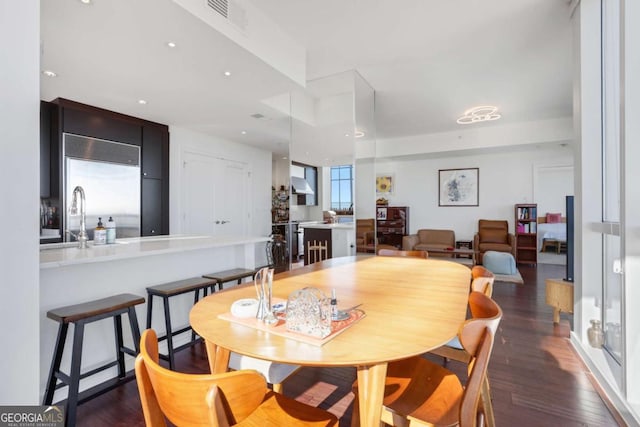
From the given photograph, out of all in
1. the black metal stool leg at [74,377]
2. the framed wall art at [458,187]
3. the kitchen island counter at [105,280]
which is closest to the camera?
the black metal stool leg at [74,377]

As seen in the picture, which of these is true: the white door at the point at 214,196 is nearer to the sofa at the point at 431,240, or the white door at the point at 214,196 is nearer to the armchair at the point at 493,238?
the sofa at the point at 431,240

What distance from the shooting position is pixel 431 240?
7531mm

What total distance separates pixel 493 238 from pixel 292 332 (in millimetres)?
7056

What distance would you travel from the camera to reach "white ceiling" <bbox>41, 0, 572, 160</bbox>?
233cm

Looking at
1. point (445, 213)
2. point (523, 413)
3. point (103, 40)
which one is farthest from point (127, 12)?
point (445, 213)

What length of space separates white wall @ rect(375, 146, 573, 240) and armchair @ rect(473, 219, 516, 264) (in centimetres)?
24

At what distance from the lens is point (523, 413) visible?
183 cm

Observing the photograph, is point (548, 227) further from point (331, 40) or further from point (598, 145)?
point (331, 40)

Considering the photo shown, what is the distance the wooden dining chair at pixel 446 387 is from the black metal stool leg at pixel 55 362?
1.65 m

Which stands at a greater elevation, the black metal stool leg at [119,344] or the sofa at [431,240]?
the sofa at [431,240]

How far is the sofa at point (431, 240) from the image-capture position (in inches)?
273

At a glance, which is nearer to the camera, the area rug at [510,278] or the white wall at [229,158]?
the area rug at [510,278]

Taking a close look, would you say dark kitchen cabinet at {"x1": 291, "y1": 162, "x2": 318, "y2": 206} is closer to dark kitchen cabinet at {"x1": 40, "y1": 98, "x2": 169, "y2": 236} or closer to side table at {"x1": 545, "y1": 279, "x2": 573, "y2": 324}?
dark kitchen cabinet at {"x1": 40, "y1": 98, "x2": 169, "y2": 236}

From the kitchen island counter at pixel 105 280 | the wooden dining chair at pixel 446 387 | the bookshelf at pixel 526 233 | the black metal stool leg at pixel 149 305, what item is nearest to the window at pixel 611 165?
the wooden dining chair at pixel 446 387
